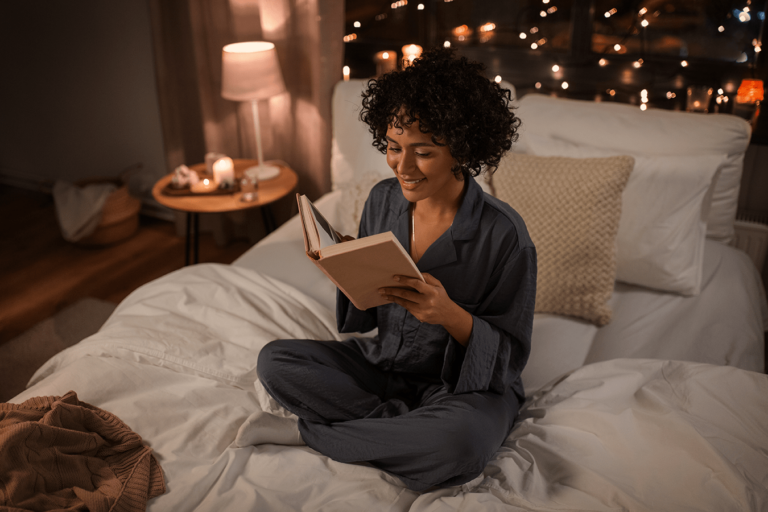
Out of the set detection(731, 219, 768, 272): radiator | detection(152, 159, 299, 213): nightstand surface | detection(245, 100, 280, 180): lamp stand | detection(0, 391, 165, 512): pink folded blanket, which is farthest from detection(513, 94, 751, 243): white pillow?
detection(0, 391, 165, 512): pink folded blanket

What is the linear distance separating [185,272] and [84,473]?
0.72 meters

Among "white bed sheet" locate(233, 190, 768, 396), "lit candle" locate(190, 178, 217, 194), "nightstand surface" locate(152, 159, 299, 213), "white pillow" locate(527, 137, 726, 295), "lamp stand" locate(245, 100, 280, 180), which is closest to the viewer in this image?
"white bed sheet" locate(233, 190, 768, 396)

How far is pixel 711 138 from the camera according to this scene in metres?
1.60

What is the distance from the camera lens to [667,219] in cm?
155

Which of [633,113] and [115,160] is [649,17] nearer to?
[633,113]

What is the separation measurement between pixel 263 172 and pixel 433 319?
1.53 meters

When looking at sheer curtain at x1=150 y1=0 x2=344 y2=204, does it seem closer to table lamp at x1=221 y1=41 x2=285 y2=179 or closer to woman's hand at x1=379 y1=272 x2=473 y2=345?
table lamp at x1=221 y1=41 x2=285 y2=179

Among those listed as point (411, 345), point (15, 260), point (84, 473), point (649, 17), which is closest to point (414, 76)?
point (411, 345)

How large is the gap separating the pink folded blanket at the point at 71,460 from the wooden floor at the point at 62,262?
1410mm

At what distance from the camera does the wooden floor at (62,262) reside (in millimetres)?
2371

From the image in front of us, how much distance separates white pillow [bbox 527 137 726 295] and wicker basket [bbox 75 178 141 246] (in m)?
2.27

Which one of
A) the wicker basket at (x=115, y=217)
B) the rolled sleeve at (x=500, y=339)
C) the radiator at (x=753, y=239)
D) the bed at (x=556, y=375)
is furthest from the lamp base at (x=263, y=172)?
the radiator at (x=753, y=239)

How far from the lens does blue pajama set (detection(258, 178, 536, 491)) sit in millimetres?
1018

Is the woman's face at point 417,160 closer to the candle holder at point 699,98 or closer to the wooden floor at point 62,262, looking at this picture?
the candle holder at point 699,98
